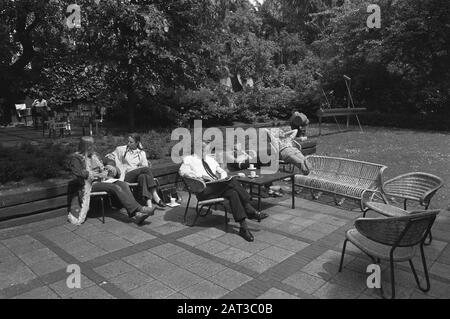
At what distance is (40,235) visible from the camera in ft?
17.8

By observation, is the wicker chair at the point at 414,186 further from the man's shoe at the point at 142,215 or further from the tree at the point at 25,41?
the tree at the point at 25,41

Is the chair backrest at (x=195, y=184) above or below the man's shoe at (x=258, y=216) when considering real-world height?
above

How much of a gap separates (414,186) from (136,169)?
4299 mm

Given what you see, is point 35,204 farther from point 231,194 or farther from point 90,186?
point 231,194

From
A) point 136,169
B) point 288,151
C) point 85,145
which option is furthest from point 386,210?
point 85,145

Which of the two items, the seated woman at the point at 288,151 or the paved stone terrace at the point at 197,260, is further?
the seated woman at the point at 288,151

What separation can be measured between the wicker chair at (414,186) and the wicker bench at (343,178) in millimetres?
245

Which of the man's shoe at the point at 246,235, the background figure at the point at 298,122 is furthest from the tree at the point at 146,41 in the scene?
→ the man's shoe at the point at 246,235

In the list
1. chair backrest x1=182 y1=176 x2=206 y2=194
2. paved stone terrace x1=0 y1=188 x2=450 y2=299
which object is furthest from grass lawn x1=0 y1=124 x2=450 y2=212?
chair backrest x1=182 y1=176 x2=206 y2=194

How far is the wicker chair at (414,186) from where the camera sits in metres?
5.21

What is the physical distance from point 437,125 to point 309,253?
15707mm

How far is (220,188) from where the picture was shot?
5.50 meters

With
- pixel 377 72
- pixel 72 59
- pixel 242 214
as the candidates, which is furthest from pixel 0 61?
pixel 377 72

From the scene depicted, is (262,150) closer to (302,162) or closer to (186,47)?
(302,162)
